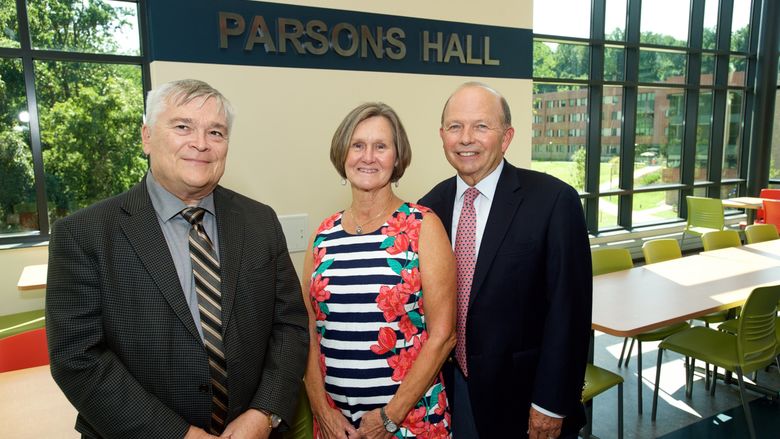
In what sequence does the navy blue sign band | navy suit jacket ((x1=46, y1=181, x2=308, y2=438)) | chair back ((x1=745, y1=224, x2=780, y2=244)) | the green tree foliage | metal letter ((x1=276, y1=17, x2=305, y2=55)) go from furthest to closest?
the green tree foliage
chair back ((x1=745, y1=224, x2=780, y2=244))
metal letter ((x1=276, y1=17, x2=305, y2=55))
the navy blue sign band
navy suit jacket ((x1=46, y1=181, x2=308, y2=438))

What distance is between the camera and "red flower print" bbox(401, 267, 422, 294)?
166 cm

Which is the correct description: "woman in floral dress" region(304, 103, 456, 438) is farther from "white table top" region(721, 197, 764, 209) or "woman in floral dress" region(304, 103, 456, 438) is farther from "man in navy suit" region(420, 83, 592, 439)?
"white table top" region(721, 197, 764, 209)

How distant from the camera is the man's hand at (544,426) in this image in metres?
1.80

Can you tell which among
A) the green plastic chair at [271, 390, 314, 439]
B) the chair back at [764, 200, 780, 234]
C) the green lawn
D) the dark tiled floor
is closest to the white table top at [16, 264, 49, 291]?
the green plastic chair at [271, 390, 314, 439]

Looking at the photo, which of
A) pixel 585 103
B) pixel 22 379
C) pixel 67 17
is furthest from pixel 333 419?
pixel 585 103

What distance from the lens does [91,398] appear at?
52.6 inches

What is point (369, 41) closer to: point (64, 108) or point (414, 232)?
point (414, 232)

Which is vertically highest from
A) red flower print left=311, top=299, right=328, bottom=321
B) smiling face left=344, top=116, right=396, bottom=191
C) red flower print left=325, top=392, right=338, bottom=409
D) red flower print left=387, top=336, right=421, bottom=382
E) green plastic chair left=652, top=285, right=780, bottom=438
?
smiling face left=344, top=116, right=396, bottom=191

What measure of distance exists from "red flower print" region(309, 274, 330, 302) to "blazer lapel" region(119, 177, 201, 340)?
16.9 inches

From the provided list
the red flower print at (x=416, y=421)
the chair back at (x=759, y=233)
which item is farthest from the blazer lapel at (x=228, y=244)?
the chair back at (x=759, y=233)

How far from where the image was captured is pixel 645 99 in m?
8.91

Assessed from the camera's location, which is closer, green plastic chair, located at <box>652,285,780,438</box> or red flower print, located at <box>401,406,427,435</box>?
red flower print, located at <box>401,406,427,435</box>

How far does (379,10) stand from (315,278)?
243 cm

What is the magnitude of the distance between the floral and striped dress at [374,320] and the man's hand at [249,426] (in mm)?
268
